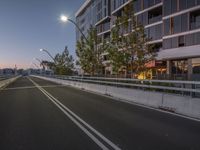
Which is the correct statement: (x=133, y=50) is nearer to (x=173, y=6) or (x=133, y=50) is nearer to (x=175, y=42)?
(x=175, y=42)

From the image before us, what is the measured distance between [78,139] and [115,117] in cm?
390

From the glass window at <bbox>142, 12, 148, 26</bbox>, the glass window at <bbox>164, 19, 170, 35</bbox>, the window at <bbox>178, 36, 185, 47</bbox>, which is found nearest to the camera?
the window at <bbox>178, 36, 185, 47</bbox>

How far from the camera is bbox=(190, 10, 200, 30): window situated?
157 feet

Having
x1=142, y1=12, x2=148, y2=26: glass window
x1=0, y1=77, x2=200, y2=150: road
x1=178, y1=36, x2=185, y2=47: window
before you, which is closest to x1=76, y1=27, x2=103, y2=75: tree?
x1=178, y1=36, x2=185, y2=47: window

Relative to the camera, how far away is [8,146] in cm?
744

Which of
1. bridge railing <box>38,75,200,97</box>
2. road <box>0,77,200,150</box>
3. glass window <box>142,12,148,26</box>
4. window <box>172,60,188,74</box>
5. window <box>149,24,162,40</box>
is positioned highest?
glass window <box>142,12,148,26</box>

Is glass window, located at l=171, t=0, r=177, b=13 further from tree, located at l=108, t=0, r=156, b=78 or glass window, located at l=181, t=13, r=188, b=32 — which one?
tree, located at l=108, t=0, r=156, b=78

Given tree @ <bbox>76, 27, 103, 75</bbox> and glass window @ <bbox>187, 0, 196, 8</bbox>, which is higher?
glass window @ <bbox>187, 0, 196, 8</bbox>

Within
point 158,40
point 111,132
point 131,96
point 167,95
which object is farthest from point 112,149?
point 158,40

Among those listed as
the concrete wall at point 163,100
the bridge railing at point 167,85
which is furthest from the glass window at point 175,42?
the concrete wall at point 163,100

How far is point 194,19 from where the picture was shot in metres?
48.7

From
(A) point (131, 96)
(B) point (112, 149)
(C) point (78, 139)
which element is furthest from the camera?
(A) point (131, 96)

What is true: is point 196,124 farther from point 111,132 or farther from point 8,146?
point 8,146

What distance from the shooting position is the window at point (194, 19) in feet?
157
